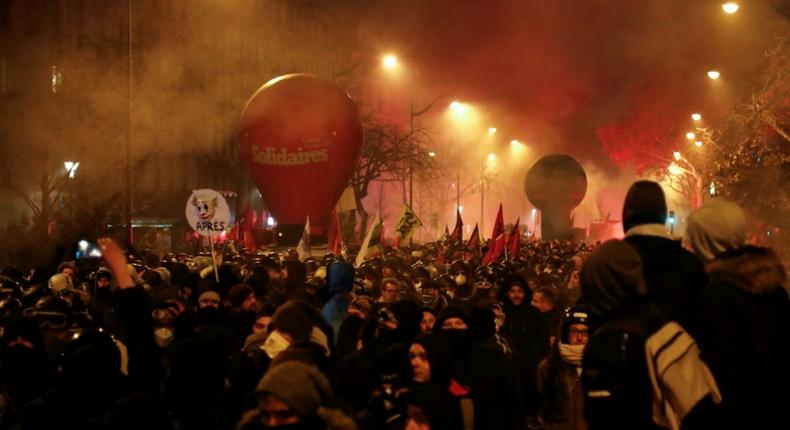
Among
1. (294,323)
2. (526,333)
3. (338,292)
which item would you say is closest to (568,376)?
(294,323)

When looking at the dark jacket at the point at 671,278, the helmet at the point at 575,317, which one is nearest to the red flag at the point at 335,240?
the helmet at the point at 575,317

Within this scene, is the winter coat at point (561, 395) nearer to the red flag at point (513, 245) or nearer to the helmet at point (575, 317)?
the helmet at point (575, 317)

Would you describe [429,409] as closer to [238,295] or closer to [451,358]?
[451,358]

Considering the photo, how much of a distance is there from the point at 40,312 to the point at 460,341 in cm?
280

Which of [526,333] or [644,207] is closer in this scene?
[644,207]

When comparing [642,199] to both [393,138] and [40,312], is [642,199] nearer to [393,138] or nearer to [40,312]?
[40,312]

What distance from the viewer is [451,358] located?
535 cm

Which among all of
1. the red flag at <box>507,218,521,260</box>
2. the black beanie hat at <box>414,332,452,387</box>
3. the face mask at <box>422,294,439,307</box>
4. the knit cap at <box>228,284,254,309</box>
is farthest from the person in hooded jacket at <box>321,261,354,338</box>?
the red flag at <box>507,218,521,260</box>


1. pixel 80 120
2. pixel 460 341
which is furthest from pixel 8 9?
pixel 460 341

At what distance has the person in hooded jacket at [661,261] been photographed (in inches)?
167

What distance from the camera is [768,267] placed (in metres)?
4.36

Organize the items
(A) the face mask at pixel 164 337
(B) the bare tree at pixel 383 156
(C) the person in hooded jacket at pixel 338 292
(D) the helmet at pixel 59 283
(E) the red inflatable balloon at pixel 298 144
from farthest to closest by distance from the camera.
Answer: (B) the bare tree at pixel 383 156
(E) the red inflatable balloon at pixel 298 144
(D) the helmet at pixel 59 283
(C) the person in hooded jacket at pixel 338 292
(A) the face mask at pixel 164 337

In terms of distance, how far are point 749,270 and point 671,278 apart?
0.31 m

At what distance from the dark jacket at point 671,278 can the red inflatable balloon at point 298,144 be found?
812 inches
